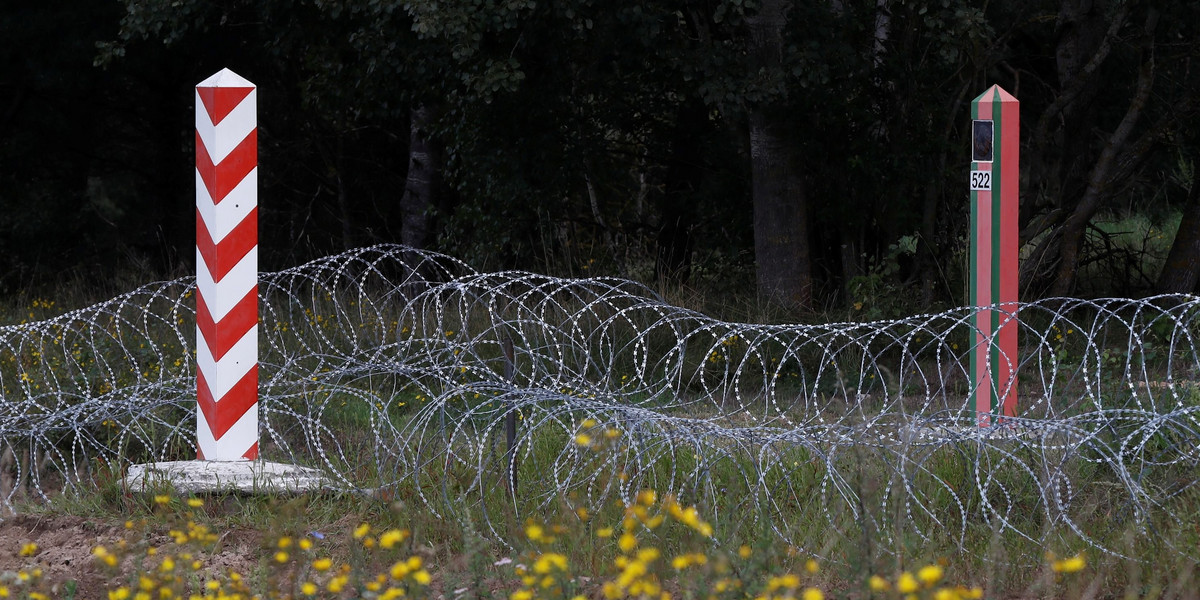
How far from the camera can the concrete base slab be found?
4.84 metres

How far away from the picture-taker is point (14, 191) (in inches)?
647

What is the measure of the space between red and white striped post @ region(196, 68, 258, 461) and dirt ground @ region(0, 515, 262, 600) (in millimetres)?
618

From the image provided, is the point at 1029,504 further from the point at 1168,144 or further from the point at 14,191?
the point at 14,191

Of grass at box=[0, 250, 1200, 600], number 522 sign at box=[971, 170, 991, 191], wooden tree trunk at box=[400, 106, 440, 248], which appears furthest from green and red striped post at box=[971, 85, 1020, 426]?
wooden tree trunk at box=[400, 106, 440, 248]

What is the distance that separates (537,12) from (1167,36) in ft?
21.1

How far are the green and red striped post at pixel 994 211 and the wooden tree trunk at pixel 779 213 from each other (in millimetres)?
3908

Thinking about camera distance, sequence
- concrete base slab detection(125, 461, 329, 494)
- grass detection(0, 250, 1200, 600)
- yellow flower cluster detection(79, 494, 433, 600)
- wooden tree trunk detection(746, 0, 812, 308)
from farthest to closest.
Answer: wooden tree trunk detection(746, 0, 812, 308) → concrete base slab detection(125, 461, 329, 494) → grass detection(0, 250, 1200, 600) → yellow flower cluster detection(79, 494, 433, 600)

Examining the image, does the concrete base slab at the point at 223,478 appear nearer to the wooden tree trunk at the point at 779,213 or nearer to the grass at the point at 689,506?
the grass at the point at 689,506

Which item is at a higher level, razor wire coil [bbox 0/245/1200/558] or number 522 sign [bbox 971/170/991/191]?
number 522 sign [bbox 971/170/991/191]

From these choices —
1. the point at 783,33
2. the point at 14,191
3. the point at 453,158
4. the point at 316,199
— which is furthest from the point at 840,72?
the point at 14,191

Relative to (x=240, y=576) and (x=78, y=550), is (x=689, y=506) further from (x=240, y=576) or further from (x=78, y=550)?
(x=78, y=550)

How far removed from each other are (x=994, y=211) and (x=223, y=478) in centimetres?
350

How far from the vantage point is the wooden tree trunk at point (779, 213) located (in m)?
9.53

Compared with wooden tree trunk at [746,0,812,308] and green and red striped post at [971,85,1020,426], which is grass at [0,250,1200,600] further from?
wooden tree trunk at [746,0,812,308]
